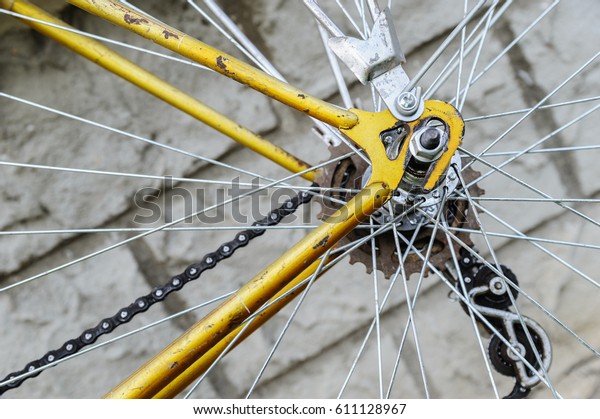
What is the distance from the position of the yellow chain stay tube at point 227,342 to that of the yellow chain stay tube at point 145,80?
0.18 m

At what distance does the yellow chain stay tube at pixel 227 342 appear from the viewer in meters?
1.20

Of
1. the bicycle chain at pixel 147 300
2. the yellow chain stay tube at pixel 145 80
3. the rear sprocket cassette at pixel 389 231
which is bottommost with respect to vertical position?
the rear sprocket cassette at pixel 389 231

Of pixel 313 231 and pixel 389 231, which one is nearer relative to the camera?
pixel 313 231

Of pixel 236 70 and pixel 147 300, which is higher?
pixel 236 70

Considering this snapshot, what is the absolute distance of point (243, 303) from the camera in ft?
3.59

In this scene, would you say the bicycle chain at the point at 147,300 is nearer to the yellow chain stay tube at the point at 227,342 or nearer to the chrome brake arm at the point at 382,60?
the yellow chain stay tube at the point at 227,342

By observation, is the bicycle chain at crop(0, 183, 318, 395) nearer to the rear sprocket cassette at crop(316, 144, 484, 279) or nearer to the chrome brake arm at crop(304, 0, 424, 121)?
the rear sprocket cassette at crop(316, 144, 484, 279)

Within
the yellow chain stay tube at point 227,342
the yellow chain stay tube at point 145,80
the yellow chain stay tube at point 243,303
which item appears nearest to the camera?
the yellow chain stay tube at point 243,303

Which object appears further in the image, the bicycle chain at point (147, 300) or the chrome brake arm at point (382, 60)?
the bicycle chain at point (147, 300)

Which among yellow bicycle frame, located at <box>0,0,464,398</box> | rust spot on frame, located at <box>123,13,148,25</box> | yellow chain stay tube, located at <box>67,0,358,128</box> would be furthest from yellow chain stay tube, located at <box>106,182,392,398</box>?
rust spot on frame, located at <box>123,13,148,25</box>

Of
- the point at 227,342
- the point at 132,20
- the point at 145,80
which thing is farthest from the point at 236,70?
the point at 227,342

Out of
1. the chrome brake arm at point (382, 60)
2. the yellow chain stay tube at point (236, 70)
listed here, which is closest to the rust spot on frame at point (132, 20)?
the yellow chain stay tube at point (236, 70)

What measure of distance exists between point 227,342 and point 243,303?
0.53ft

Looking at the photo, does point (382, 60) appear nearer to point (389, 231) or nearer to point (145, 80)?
point (389, 231)
